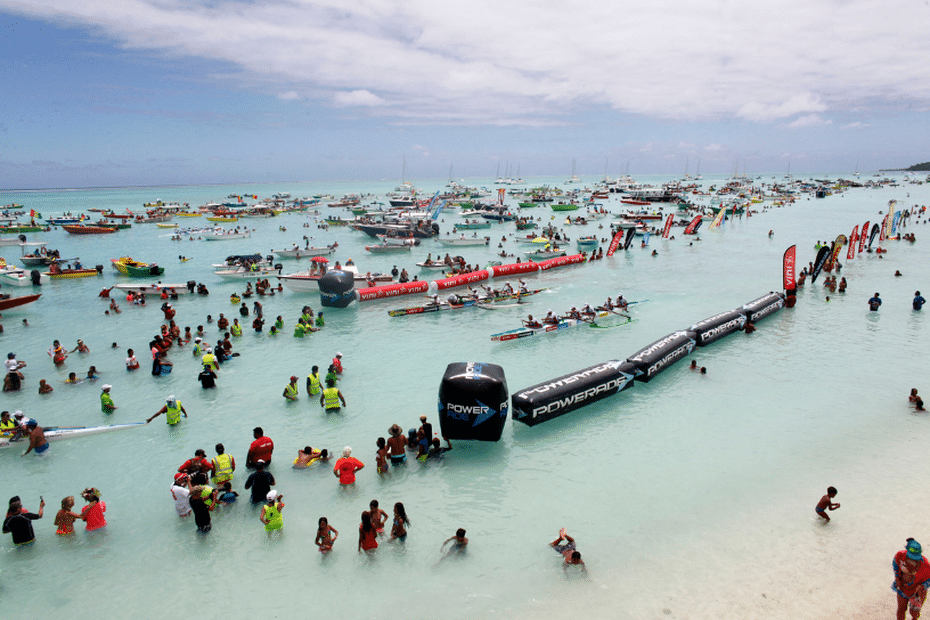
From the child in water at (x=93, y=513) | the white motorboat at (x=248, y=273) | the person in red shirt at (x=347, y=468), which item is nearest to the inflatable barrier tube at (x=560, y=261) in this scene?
the white motorboat at (x=248, y=273)

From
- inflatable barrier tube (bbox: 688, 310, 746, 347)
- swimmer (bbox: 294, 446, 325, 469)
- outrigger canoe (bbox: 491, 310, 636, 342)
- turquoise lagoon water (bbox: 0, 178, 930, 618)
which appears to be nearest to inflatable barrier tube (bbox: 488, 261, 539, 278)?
outrigger canoe (bbox: 491, 310, 636, 342)

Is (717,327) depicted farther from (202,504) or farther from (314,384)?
(202,504)

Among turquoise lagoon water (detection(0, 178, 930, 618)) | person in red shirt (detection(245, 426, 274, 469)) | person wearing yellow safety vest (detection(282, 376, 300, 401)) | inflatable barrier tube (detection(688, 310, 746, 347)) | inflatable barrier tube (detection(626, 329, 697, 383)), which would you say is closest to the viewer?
turquoise lagoon water (detection(0, 178, 930, 618))

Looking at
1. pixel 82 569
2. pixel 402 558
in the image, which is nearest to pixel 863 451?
pixel 402 558

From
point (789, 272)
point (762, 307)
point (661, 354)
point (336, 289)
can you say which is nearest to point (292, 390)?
point (336, 289)

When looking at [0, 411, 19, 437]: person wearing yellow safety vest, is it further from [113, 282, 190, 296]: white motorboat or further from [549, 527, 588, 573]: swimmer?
[113, 282, 190, 296]: white motorboat
